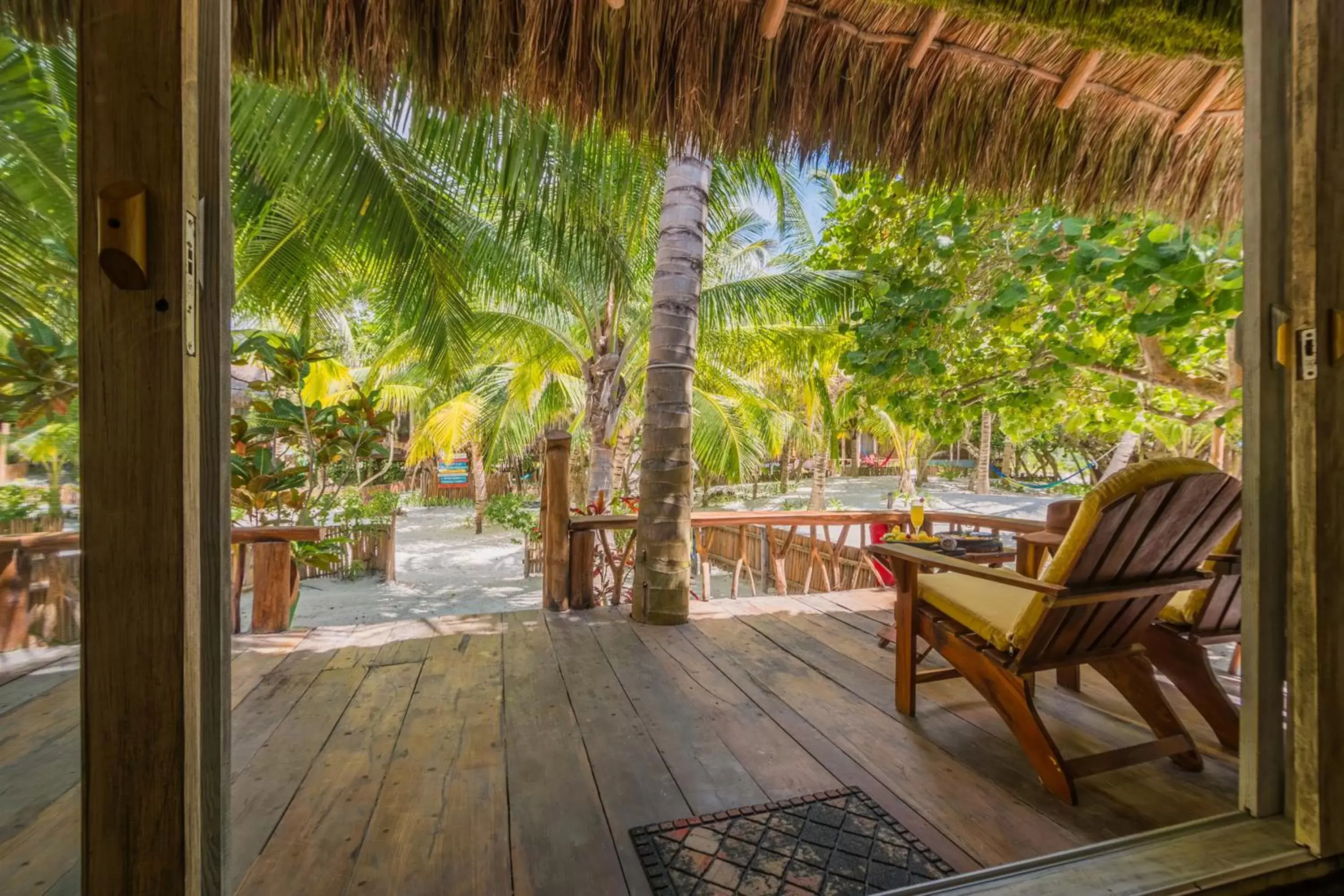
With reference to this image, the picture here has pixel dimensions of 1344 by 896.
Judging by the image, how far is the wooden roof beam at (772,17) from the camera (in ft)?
5.41

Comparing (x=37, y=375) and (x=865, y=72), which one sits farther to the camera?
(x=865, y=72)

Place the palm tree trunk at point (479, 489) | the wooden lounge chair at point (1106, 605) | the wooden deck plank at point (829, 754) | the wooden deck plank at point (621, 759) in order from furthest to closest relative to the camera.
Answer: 1. the palm tree trunk at point (479, 489)
2. the wooden lounge chair at point (1106, 605)
3. the wooden deck plank at point (621, 759)
4. the wooden deck plank at point (829, 754)

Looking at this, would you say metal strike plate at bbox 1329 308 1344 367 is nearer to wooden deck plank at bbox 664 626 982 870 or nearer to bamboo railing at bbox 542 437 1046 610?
wooden deck plank at bbox 664 626 982 870

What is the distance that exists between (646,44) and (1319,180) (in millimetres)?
1566

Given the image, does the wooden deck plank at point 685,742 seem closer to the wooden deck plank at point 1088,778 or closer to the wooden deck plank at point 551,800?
the wooden deck plank at point 551,800

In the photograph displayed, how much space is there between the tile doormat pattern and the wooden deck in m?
0.05

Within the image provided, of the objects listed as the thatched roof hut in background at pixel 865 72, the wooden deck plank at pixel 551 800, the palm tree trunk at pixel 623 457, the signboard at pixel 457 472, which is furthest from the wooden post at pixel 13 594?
the signboard at pixel 457 472

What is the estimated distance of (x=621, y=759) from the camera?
1912 mm

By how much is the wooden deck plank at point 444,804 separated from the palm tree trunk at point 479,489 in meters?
11.1

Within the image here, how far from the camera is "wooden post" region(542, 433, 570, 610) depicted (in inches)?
144

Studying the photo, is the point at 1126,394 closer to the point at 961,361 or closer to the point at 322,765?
the point at 961,361

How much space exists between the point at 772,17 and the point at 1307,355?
146 cm

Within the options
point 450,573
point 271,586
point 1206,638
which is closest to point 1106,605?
point 1206,638

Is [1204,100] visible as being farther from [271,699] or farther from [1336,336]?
[271,699]
